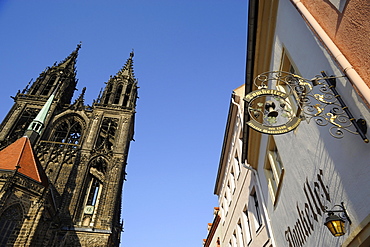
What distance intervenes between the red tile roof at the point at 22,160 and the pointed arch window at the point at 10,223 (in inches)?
124

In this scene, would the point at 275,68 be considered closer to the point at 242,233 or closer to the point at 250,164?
the point at 250,164

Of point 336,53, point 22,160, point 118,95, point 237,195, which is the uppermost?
point 118,95

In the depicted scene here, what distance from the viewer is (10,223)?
55.0 ft

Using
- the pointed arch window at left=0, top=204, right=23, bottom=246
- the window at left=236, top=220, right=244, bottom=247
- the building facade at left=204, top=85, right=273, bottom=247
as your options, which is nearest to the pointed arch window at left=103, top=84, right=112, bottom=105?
the pointed arch window at left=0, top=204, right=23, bottom=246

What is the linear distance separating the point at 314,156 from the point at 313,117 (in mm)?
731

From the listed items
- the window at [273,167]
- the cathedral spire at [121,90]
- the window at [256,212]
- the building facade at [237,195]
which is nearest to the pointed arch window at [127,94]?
the cathedral spire at [121,90]

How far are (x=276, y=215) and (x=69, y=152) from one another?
24.2 meters

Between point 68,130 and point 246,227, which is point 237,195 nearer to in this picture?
point 246,227

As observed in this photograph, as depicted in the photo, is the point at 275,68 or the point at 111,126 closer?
the point at 275,68

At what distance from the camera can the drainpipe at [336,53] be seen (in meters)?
3.32

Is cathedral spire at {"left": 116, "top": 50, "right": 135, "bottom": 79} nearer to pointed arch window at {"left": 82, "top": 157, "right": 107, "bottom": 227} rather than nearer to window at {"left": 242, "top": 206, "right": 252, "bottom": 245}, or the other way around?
pointed arch window at {"left": 82, "top": 157, "right": 107, "bottom": 227}

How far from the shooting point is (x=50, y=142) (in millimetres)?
28625

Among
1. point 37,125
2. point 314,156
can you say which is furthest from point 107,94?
point 314,156

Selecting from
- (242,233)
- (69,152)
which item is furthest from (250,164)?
(69,152)
